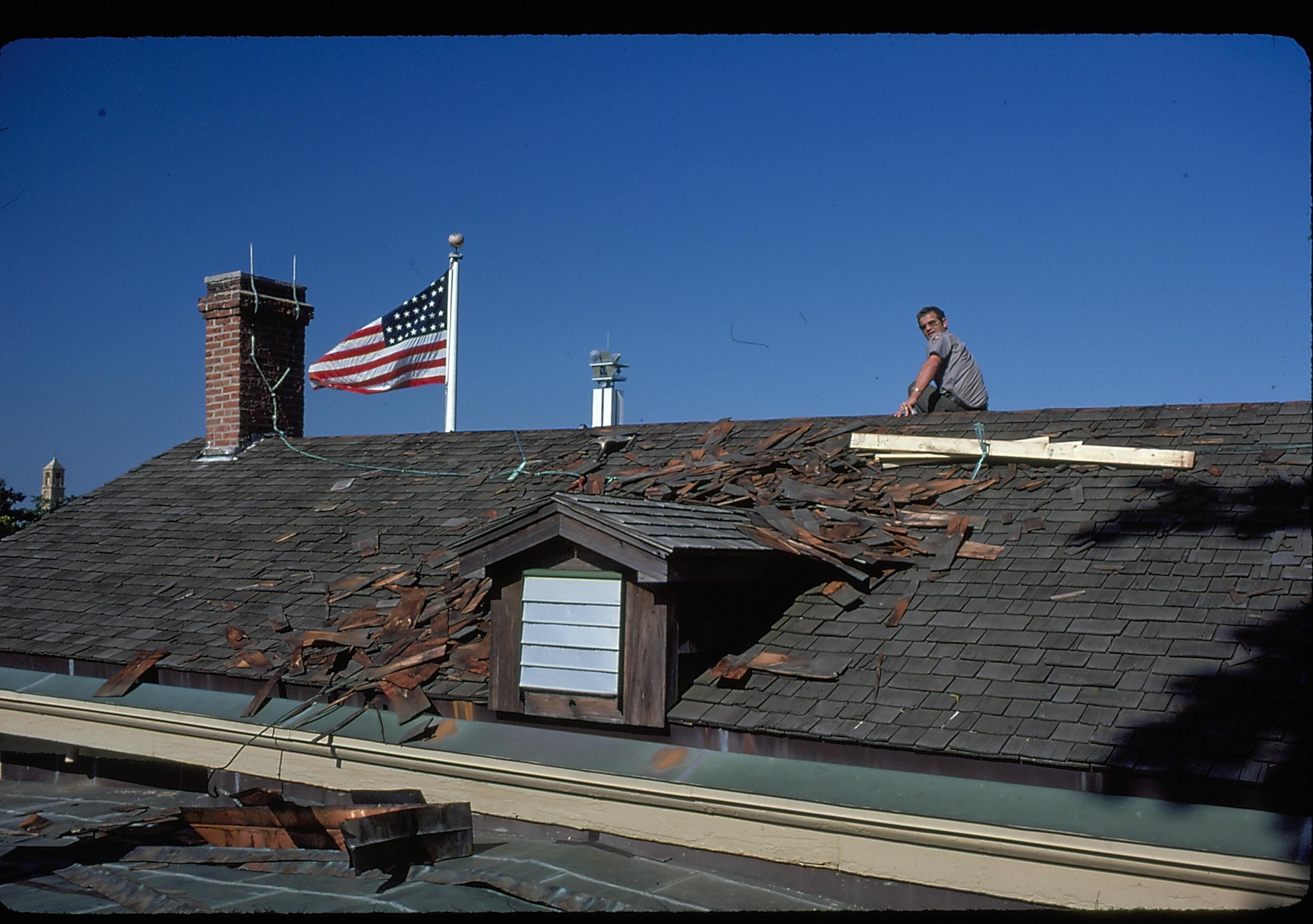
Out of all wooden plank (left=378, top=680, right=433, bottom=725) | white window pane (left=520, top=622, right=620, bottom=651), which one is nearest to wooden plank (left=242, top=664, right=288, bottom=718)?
wooden plank (left=378, top=680, right=433, bottom=725)

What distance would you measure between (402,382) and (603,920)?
11.0m

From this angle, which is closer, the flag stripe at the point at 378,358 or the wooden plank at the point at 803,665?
the wooden plank at the point at 803,665

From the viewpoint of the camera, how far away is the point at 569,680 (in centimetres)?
752

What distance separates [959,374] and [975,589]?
3.77 metres

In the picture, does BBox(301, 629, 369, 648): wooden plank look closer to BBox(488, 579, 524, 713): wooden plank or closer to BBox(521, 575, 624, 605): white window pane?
BBox(488, 579, 524, 713): wooden plank

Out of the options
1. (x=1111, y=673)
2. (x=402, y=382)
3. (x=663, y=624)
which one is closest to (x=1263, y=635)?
(x=1111, y=673)

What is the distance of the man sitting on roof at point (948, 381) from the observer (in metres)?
10.8

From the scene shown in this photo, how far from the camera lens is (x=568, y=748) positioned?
7.48 metres

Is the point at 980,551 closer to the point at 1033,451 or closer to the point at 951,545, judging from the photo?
the point at 951,545

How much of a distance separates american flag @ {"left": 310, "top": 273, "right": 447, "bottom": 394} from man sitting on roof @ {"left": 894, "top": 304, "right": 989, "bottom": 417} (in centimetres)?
735

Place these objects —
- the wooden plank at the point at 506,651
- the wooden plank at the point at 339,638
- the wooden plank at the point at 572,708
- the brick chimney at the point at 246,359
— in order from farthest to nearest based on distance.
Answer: the brick chimney at the point at 246,359, the wooden plank at the point at 339,638, the wooden plank at the point at 506,651, the wooden plank at the point at 572,708

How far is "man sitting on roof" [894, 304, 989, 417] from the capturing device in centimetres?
1075

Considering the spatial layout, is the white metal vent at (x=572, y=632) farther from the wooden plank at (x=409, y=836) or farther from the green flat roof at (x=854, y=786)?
the wooden plank at (x=409, y=836)

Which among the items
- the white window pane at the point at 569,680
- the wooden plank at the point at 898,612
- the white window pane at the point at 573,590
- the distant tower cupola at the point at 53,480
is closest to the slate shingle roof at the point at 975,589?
the wooden plank at the point at 898,612
